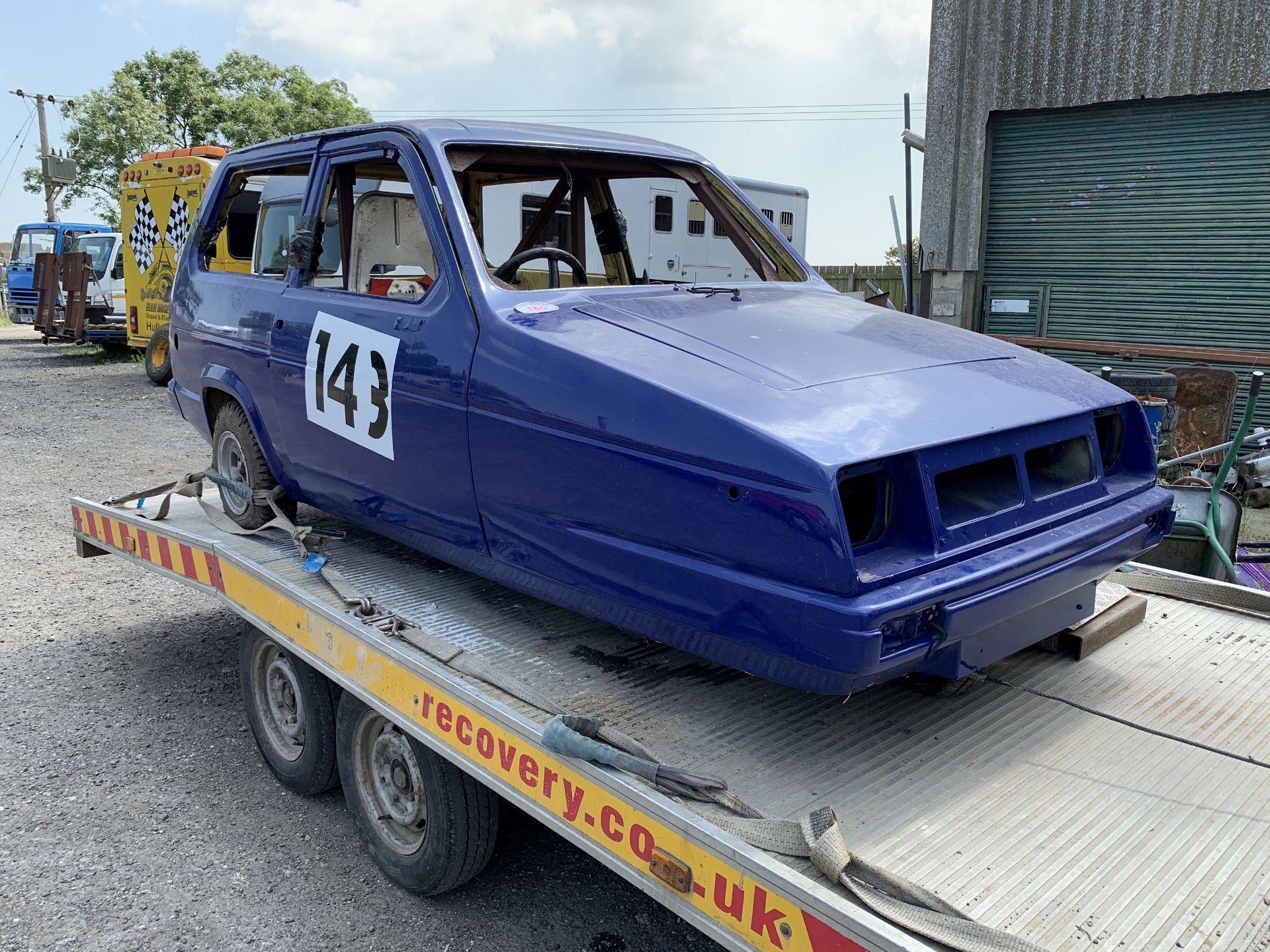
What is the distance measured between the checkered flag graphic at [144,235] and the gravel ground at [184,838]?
10.3 metres

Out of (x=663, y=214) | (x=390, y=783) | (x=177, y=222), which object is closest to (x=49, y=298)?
(x=177, y=222)

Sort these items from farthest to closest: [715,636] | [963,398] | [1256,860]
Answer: [963,398], [715,636], [1256,860]

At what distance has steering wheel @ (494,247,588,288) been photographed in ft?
10.3

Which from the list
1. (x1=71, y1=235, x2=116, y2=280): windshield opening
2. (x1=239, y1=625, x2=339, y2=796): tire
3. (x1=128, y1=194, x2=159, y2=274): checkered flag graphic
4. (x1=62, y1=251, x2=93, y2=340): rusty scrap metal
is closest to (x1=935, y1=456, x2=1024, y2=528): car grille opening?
(x1=239, y1=625, x2=339, y2=796): tire

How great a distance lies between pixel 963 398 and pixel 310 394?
224cm

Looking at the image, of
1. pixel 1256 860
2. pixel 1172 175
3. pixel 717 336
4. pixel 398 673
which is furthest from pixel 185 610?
pixel 1172 175

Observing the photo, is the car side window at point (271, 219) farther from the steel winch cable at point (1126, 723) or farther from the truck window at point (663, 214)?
the truck window at point (663, 214)

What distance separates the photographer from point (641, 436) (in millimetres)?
2303

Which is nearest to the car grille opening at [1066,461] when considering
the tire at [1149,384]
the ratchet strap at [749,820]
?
the ratchet strap at [749,820]

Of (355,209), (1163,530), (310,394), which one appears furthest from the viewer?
(355,209)

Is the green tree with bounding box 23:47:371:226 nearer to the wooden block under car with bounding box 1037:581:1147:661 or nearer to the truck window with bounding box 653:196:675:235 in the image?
the truck window with bounding box 653:196:675:235

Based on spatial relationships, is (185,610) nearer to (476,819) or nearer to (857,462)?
(476,819)

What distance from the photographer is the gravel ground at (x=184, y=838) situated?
2.78 meters

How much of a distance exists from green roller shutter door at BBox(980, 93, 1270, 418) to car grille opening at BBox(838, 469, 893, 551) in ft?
23.9
